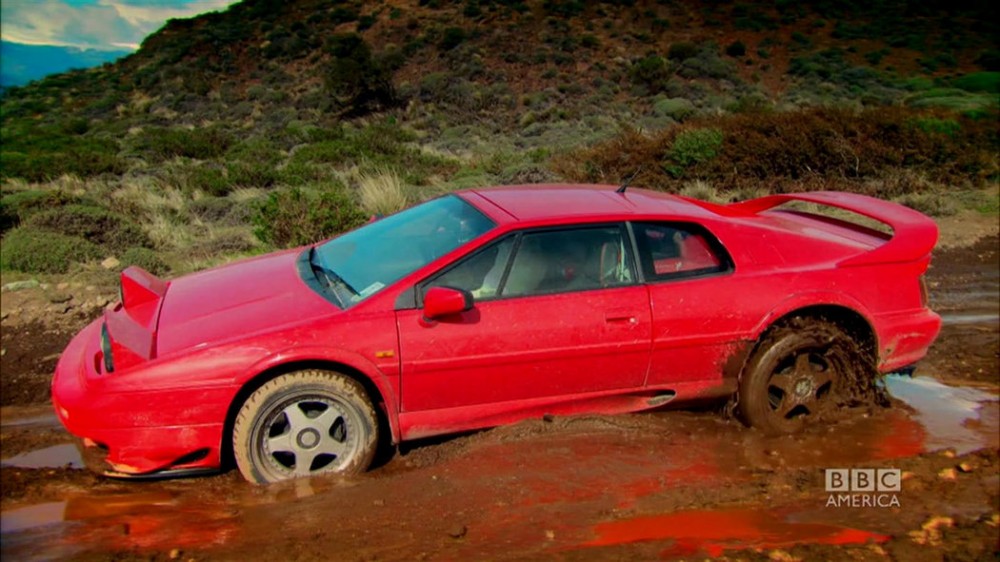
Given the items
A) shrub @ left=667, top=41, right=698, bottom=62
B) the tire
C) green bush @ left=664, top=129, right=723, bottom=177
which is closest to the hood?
the tire

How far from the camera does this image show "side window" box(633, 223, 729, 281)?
4770mm

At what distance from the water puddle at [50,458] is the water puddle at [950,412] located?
4986 mm

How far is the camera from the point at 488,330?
439cm

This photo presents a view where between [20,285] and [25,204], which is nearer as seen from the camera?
[20,285]

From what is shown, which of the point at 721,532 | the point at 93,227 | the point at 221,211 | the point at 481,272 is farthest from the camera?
the point at 221,211

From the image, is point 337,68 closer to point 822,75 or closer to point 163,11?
point 822,75

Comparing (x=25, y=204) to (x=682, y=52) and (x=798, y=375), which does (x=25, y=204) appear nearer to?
(x=798, y=375)

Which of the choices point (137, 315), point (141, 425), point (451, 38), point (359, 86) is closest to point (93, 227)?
point (137, 315)

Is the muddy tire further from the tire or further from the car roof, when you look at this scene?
the tire

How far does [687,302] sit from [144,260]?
6890mm

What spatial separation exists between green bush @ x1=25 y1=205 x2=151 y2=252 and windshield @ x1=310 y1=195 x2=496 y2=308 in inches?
236

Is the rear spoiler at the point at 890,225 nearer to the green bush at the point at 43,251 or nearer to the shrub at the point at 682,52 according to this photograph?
the green bush at the point at 43,251

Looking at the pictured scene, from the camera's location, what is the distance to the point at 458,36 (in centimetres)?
4106

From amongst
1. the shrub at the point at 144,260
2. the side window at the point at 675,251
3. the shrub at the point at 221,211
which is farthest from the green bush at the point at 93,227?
the side window at the point at 675,251
